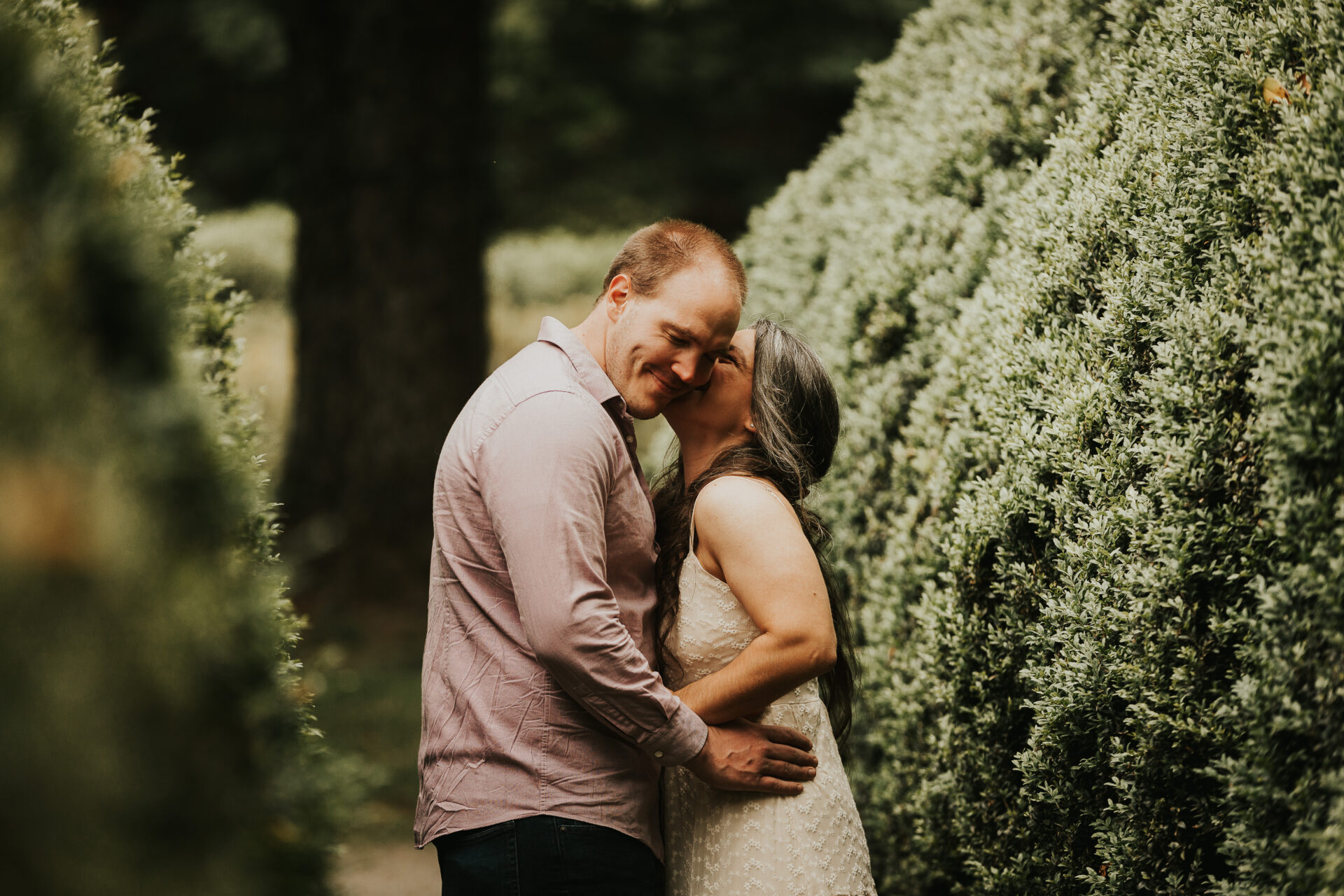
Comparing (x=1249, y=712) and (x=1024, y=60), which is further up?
(x=1024, y=60)

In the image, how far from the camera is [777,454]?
9.75ft

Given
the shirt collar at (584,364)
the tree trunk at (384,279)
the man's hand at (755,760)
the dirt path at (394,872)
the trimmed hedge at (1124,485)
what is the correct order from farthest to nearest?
the tree trunk at (384,279) → the dirt path at (394,872) → the shirt collar at (584,364) → the man's hand at (755,760) → the trimmed hedge at (1124,485)

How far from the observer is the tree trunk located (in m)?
8.35

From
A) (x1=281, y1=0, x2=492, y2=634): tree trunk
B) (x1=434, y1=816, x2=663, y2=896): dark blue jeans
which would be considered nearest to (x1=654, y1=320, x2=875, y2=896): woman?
(x1=434, y1=816, x2=663, y2=896): dark blue jeans

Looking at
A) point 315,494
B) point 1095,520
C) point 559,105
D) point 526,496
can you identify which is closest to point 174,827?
point 526,496

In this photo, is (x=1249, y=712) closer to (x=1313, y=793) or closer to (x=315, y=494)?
(x=1313, y=793)

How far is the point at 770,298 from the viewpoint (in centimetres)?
582

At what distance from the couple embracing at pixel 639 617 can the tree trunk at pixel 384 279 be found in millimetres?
5602

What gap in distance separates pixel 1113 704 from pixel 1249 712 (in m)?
0.54

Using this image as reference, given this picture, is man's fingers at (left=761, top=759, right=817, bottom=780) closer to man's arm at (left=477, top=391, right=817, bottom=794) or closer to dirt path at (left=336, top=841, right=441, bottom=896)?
man's arm at (left=477, top=391, right=817, bottom=794)

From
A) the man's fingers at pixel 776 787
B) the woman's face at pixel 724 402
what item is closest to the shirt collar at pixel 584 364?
the woman's face at pixel 724 402

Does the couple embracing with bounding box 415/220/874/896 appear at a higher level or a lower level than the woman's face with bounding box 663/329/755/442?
lower

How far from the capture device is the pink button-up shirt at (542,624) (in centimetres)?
242

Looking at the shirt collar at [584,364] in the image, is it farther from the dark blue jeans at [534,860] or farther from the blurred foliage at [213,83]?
the blurred foliage at [213,83]
